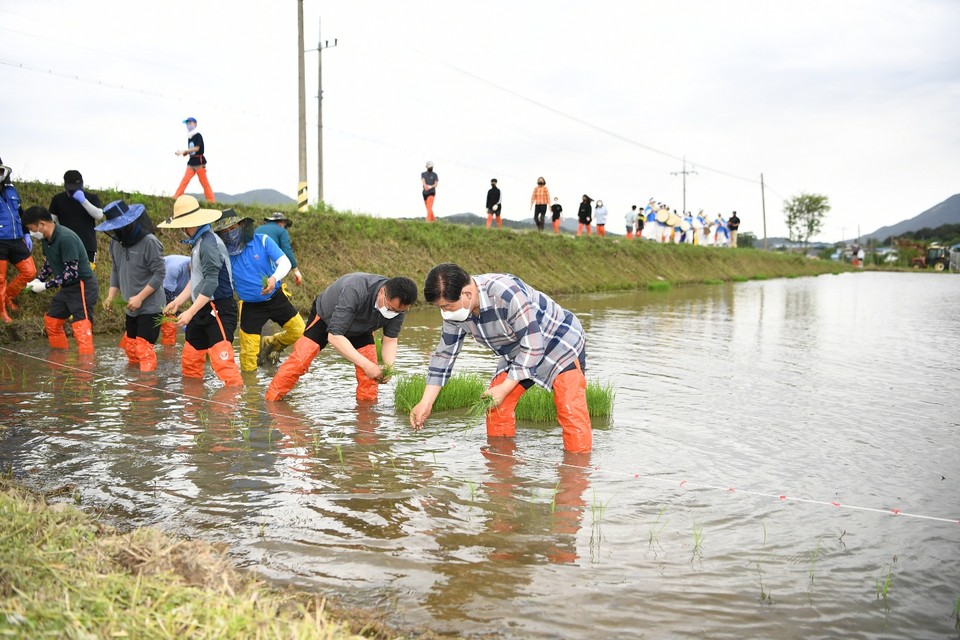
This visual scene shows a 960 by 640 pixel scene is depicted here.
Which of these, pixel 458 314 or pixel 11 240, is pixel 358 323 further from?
pixel 11 240

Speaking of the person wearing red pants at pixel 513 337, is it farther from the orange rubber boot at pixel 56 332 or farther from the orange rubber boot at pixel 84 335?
the orange rubber boot at pixel 56 332

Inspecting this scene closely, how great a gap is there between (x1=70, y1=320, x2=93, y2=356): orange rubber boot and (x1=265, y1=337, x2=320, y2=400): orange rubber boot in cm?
330

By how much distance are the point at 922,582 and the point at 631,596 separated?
59.6 inches

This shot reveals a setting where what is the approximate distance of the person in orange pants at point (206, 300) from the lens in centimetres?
780

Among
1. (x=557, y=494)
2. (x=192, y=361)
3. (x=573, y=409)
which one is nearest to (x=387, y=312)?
(x=573, y=409)

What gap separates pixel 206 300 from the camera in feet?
25.6

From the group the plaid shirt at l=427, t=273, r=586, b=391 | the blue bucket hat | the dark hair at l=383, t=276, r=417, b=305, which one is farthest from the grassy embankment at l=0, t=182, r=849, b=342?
the plaid shirt at l=427, t=273, r=586, b=391

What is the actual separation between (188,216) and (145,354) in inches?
80.6

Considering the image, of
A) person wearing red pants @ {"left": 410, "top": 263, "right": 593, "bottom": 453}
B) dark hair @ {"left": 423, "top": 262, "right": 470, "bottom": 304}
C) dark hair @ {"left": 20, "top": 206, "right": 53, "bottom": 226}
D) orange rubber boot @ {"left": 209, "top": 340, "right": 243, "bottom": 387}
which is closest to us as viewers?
dark hair @ {"left": 423, "top": 262, "right": 470, "bottom": 304}

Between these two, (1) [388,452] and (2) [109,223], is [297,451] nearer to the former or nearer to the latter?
(1) [388,452]

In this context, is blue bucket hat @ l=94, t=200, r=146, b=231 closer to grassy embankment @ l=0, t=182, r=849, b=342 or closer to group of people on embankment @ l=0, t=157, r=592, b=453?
group of people on embankment @ l=0, t=157, r=592, b=453

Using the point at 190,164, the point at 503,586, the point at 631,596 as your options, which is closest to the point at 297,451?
the point at 503,586

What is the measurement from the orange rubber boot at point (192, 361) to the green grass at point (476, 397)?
2.40 metres

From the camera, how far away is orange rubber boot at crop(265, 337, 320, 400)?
7348 mm
